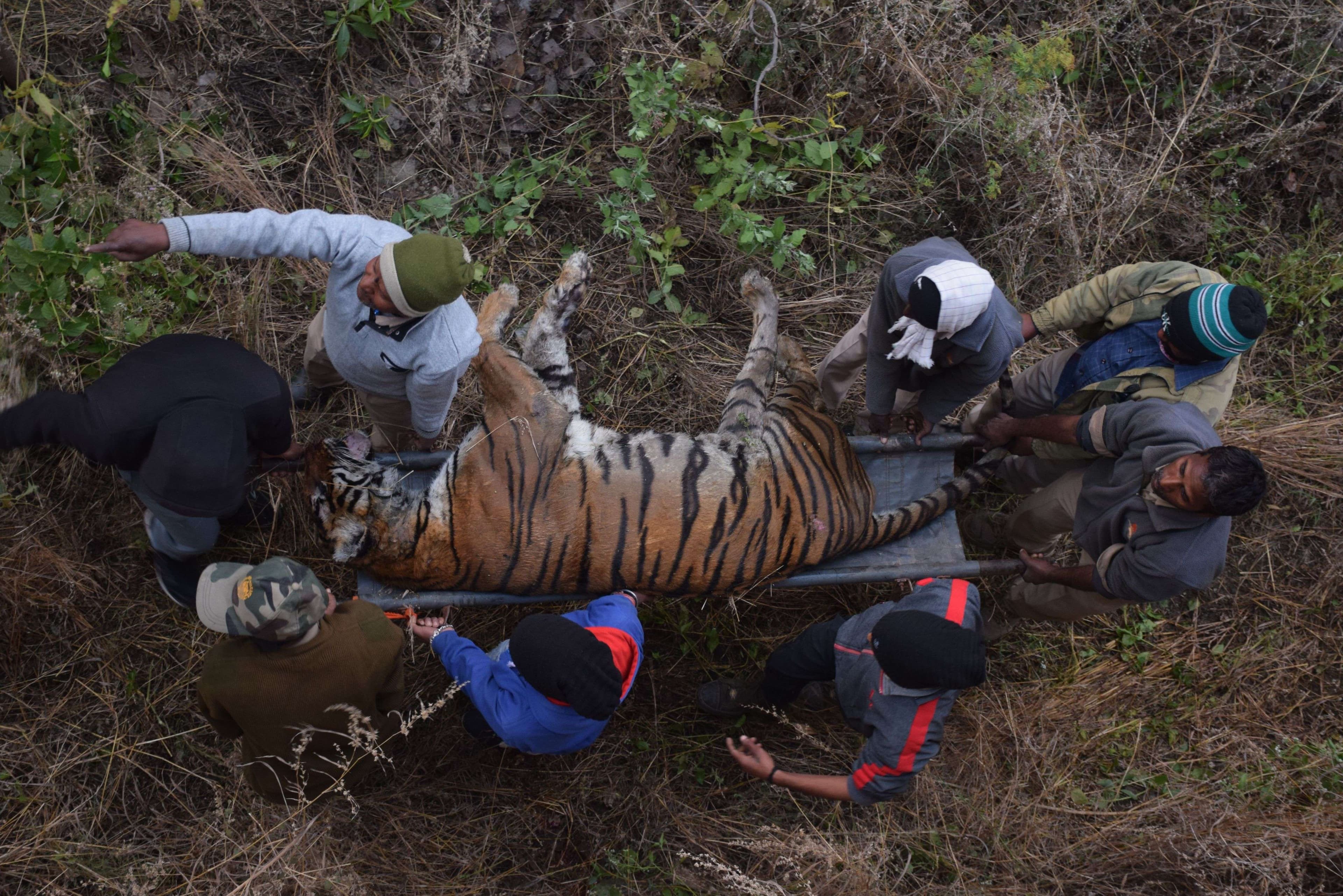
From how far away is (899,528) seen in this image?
4.15 metres

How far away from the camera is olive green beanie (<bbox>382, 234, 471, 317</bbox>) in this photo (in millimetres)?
2795

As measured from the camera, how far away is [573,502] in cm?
370

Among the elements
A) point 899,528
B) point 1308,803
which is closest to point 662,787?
point 899,528

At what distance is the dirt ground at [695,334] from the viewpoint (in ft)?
12.4

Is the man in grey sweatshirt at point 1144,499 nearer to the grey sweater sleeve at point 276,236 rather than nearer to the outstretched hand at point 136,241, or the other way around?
the grey sweater sleeve at point 276,236

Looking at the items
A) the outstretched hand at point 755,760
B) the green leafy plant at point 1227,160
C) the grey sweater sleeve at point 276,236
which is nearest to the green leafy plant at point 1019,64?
the green leafy plant at point 1227,160

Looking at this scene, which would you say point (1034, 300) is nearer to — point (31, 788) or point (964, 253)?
point (964, 253)

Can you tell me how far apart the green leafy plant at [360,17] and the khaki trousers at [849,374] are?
2837mm

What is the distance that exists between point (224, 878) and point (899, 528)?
11.1 feet

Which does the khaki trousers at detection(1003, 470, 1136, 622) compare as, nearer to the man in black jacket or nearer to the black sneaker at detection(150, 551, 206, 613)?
the man in black jacket

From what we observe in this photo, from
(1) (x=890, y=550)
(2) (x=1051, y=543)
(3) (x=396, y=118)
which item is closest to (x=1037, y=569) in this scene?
(2) (x=1051, y=543)

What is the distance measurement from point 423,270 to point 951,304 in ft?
6.15

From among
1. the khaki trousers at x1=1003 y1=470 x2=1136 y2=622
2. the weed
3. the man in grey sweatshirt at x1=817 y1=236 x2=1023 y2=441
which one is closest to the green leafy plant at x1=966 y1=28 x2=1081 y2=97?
the man in grey sweatshirt at x1=817 y1=236 x2=1023 y2=441

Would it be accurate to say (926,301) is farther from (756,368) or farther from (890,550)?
(890,550)
